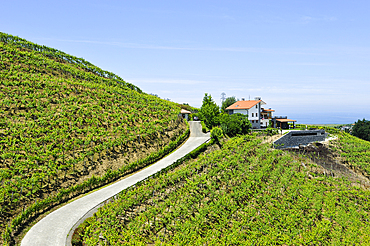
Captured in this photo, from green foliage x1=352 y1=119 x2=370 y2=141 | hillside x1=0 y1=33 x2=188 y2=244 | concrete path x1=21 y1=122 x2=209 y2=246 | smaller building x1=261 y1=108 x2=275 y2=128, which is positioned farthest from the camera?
green foliage x1=352 y1=119 x2=370 y2=141

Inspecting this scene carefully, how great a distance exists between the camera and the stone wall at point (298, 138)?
129ft

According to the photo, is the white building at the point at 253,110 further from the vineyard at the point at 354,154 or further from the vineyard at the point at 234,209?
the vineyard at the point at 234,209

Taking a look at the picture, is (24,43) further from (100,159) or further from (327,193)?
(327,193)

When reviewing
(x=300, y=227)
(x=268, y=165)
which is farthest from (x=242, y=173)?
(x=300, y=227)

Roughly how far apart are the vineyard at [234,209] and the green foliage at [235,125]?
1096 cm

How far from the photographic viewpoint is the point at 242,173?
91.3ft

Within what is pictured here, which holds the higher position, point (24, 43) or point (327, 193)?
point (24, 43)

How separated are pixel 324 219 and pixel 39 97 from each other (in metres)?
40.6

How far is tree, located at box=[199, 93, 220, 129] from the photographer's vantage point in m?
49.8

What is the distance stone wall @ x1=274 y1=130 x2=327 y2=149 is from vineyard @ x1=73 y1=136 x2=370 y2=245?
7474mm

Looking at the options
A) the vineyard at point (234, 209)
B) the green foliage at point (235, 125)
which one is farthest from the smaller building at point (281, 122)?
the vineyard at point (234, 209)

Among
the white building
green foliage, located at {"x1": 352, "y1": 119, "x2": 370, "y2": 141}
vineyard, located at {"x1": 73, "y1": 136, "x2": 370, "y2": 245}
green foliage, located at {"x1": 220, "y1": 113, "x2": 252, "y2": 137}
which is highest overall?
the white building

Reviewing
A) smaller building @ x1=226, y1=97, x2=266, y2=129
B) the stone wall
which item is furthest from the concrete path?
smaller building @ x1=226, y1=97, x2=266, y2=129

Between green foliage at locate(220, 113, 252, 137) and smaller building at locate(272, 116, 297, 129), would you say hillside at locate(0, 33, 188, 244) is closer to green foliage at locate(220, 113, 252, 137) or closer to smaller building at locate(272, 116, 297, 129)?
green foliage at locate(220, 113, 252, 137)
